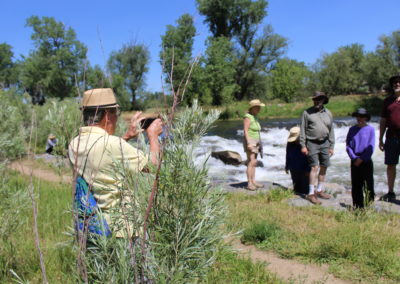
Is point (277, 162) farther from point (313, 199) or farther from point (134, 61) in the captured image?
point (134, 61)

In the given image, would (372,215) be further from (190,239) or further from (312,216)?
(190,239)

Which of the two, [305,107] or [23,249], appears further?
[305,107]

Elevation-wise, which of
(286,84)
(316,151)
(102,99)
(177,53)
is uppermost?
(286,84)

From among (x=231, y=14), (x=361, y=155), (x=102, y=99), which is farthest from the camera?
(x=231, y=14)

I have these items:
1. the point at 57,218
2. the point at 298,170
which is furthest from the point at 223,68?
the point at 57,218

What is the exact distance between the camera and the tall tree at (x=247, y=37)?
158ft

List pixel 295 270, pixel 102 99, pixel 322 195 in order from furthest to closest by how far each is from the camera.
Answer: pixel 322 195
pixel 295 270
pixel 102 99

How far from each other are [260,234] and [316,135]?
254 cm

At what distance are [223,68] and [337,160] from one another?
104 ft

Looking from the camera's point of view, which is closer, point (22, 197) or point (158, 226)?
point (158, 226)

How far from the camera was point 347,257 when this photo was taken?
12.6 ft

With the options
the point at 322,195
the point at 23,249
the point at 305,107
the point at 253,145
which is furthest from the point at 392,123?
the point at 305,107

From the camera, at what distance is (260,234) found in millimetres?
4523

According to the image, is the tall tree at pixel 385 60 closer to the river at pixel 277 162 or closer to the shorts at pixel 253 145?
the river at pixel 277 162
